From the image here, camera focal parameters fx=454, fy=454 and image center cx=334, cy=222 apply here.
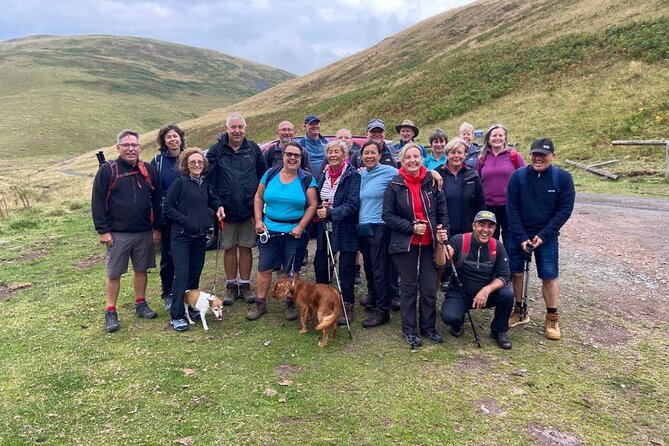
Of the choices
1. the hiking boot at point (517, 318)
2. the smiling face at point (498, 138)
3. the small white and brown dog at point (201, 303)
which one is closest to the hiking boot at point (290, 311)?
the small white and brown dog at point (201, 303)

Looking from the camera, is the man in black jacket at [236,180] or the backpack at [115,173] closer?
the backpack at [115,173]

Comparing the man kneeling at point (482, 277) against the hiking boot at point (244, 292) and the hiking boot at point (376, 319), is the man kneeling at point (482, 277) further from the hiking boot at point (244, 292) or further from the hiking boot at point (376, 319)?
the hiking boot at point (244, 292)

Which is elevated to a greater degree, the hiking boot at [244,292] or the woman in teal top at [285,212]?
the woman in teal top at [285,212]

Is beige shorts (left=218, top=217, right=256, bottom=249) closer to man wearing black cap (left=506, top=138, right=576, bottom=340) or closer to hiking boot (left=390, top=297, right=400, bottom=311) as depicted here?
hiking boot (left=390, top=297, right=400, bottom=311)

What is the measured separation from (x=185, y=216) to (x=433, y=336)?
329 centimetres

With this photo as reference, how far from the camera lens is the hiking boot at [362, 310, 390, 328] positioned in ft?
18.6

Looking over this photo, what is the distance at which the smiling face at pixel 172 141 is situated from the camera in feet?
20.4

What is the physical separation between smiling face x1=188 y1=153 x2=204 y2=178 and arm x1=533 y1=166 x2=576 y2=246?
4108 mm

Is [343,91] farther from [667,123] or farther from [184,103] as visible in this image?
[184,103]

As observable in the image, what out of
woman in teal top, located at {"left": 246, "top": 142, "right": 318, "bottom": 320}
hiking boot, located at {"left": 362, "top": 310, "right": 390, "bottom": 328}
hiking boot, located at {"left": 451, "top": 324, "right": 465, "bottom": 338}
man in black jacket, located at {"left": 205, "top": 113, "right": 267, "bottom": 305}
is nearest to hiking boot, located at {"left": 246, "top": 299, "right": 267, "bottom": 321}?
→ woman in teal top, located at {"left": 246, "top": 142, "right": 318, "bottom": 320}

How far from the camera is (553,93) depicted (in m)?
25.3

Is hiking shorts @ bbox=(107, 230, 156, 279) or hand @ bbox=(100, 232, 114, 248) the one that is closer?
hand @ bbox=(100, 232, 114, 248)

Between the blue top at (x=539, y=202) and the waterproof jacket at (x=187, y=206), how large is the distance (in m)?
3.74

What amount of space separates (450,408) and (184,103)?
12202 centimetres
